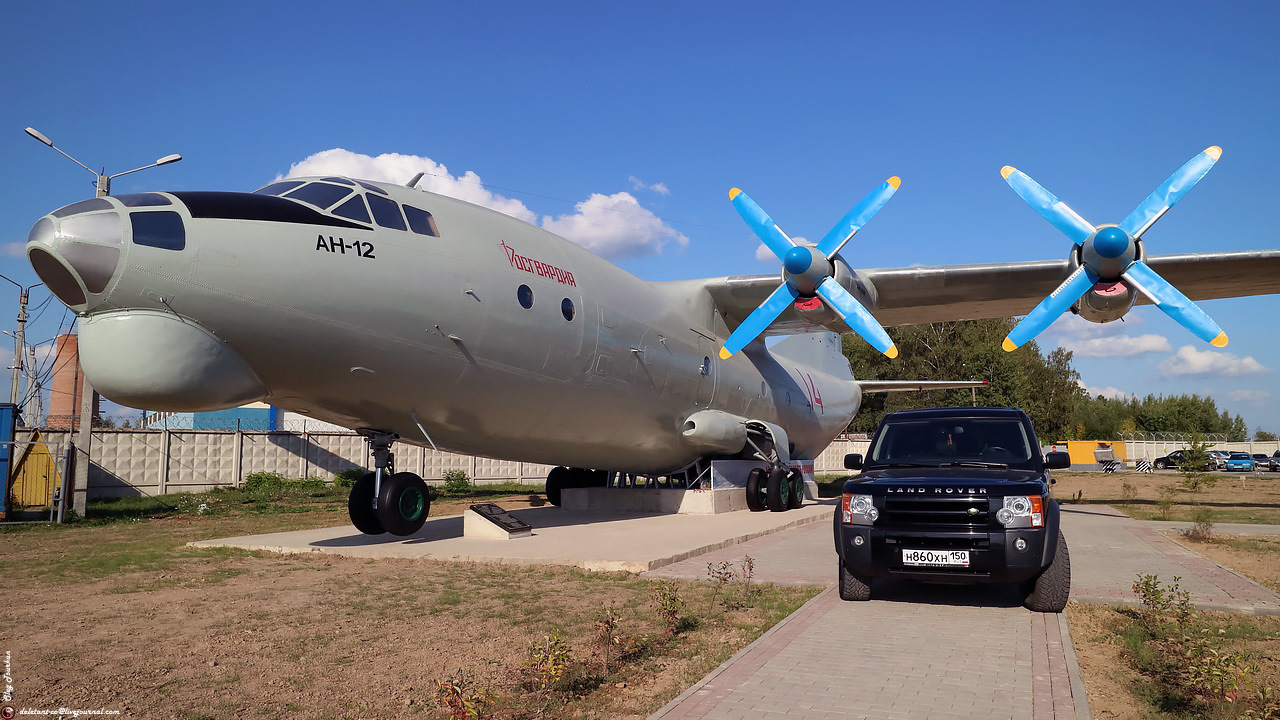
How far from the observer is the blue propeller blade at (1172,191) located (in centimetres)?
1282

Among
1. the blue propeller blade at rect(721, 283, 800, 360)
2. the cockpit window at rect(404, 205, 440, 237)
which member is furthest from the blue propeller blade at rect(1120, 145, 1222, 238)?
the cockpit window at rect(404, 205, 440, 237)

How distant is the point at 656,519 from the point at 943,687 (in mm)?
11005

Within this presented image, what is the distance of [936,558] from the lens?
21.9 ft

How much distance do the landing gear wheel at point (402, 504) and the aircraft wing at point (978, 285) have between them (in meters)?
7.71

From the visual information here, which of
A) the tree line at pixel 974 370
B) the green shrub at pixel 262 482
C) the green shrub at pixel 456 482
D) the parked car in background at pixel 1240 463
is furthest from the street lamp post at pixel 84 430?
the parked car in background at pixel 1240 463

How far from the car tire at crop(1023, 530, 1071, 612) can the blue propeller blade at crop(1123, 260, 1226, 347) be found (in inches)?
288

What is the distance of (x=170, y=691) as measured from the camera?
15.6 feet

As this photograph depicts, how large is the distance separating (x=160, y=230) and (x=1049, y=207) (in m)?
13.3

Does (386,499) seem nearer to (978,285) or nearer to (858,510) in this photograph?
(858,510)

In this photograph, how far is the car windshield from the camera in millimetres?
7879

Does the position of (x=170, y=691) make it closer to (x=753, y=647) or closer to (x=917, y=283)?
(x=753, y=647)

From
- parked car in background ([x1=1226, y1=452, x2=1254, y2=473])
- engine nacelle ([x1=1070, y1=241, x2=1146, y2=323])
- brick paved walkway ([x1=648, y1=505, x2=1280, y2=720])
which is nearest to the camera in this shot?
brick paved walkway ([x1=648, y1=505, x2=1280, y2=720])

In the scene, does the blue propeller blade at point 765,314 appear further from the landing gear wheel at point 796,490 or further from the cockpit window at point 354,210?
the cockpit window at point 354,210

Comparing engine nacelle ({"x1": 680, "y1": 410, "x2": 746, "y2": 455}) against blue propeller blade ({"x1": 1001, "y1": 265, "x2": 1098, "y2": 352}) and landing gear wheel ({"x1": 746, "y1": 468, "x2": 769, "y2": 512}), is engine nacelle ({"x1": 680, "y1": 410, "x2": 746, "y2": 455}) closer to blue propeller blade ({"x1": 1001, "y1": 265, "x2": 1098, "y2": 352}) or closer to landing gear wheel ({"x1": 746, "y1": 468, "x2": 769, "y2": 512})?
landing gear wheel ({"x1": 746, "y1": 468, "x2": 769, "y2": 512})
